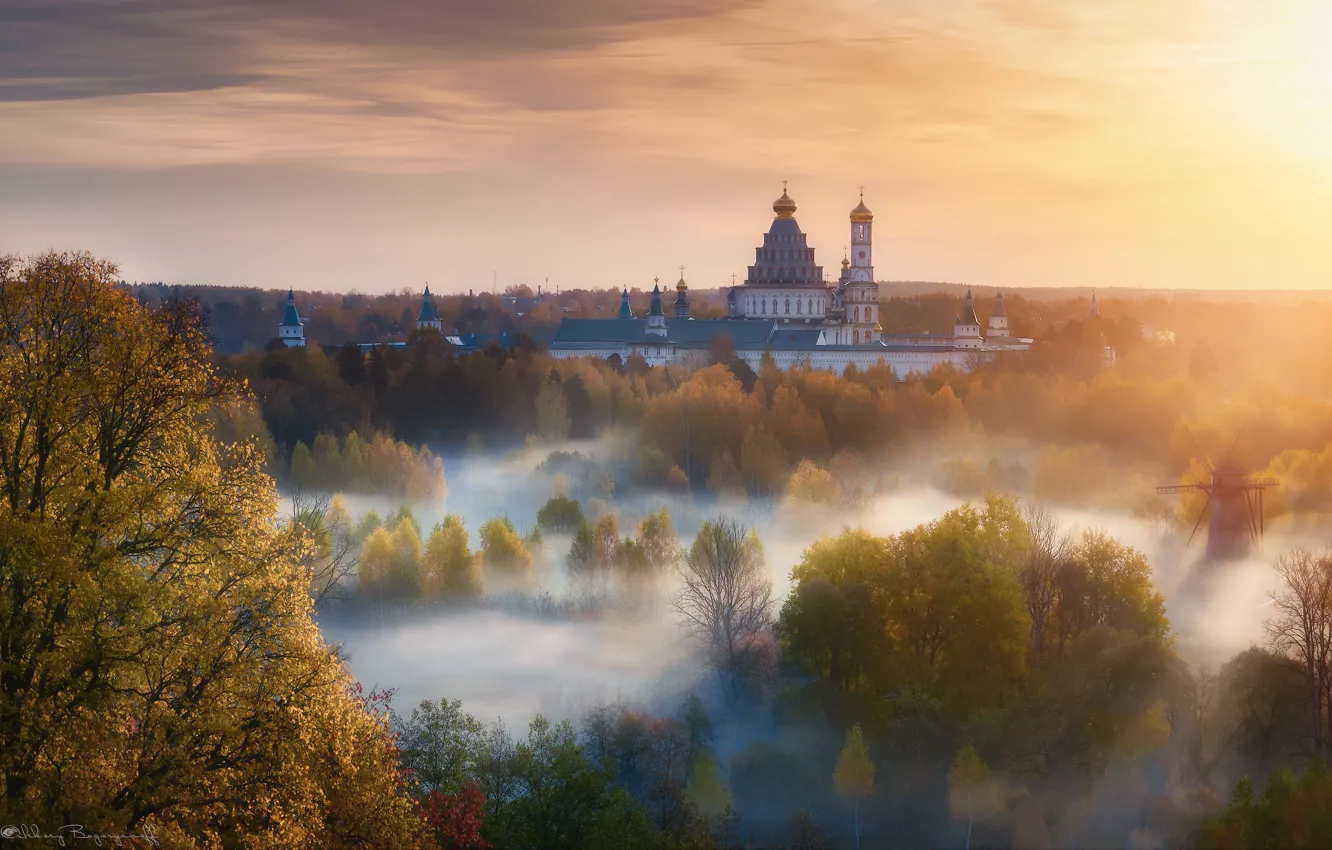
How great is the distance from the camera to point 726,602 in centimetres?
3619

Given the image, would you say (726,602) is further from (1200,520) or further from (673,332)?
(673,332)

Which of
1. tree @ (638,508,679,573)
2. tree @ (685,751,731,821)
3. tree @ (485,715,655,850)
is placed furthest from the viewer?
tree @ (638,508,679,573)

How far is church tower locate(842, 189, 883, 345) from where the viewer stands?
13600 centimetres

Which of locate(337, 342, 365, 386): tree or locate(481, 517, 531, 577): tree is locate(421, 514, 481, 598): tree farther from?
locate(337, 342, 365, 386): tree

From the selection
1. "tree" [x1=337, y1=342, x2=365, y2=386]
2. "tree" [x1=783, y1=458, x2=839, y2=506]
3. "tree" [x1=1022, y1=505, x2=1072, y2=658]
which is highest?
"tree" [x1=337, y1=342, x2=365, y2=386]

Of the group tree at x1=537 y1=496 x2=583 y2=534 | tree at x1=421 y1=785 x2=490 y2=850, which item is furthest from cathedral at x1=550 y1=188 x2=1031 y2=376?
tree at x1=421 y1=785 x2=490 y2=850

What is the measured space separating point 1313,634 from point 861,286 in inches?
4265

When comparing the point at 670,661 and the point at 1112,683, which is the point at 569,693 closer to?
the point at 670,661

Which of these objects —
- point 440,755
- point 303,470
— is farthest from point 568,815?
point 303,470

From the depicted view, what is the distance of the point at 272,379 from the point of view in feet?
268

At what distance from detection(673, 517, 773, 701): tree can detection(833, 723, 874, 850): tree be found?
5098 millimetres

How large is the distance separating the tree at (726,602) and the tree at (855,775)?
5.10 metres

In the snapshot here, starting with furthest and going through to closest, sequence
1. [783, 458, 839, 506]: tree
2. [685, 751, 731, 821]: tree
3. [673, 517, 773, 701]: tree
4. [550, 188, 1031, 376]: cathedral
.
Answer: [550, 188, 1031, 376]: cathedral < [783, 458, 839, 506]: tree < [673, 517, 773, 701]: tree < [685, 751, 731, 821]: tree

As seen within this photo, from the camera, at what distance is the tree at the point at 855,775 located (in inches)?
1062
